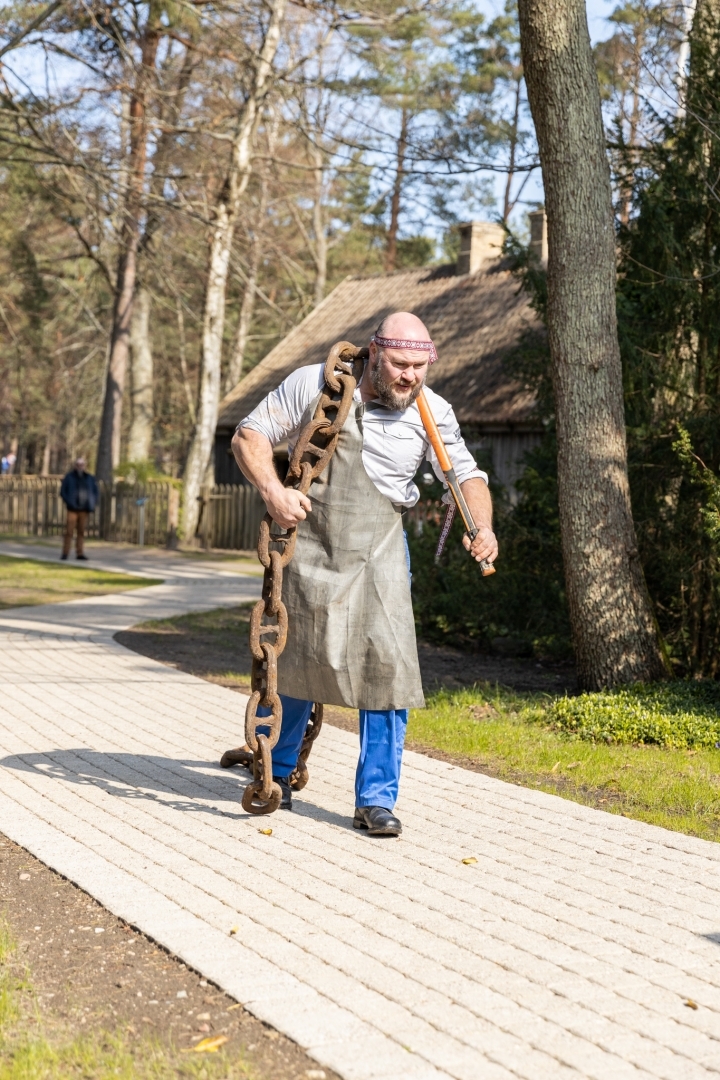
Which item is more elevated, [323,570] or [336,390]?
[336,390]

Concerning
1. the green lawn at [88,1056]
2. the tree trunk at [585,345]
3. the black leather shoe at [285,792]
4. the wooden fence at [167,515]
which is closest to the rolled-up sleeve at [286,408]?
the black leather shoe at [285,792]

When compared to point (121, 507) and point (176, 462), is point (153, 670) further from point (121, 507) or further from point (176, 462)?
point (176, 462)

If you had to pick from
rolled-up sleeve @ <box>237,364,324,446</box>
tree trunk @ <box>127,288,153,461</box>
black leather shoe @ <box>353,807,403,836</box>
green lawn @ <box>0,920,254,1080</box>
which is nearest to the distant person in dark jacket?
tree trunk @ <box>127,288,153,461</box>

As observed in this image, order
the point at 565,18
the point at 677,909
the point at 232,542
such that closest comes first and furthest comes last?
the point at 677,909 → the point at 565,18 → the point at 232,542

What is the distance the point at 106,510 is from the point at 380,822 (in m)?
25.6

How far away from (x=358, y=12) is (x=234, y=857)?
58.4 feet

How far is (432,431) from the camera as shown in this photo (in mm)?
5395

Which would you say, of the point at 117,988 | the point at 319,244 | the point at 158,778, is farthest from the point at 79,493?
the point at 319,244

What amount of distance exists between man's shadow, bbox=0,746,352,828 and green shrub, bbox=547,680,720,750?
7.30 ft

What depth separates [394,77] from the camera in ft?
136

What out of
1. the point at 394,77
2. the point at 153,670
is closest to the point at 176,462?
the point at 394,77

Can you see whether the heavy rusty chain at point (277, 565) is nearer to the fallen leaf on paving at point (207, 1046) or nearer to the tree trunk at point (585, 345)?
the fallen leaf on paving at point (207, 1046)

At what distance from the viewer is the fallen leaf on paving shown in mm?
3242

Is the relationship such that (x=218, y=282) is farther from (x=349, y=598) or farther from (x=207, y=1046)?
(x=207, y=1046)
